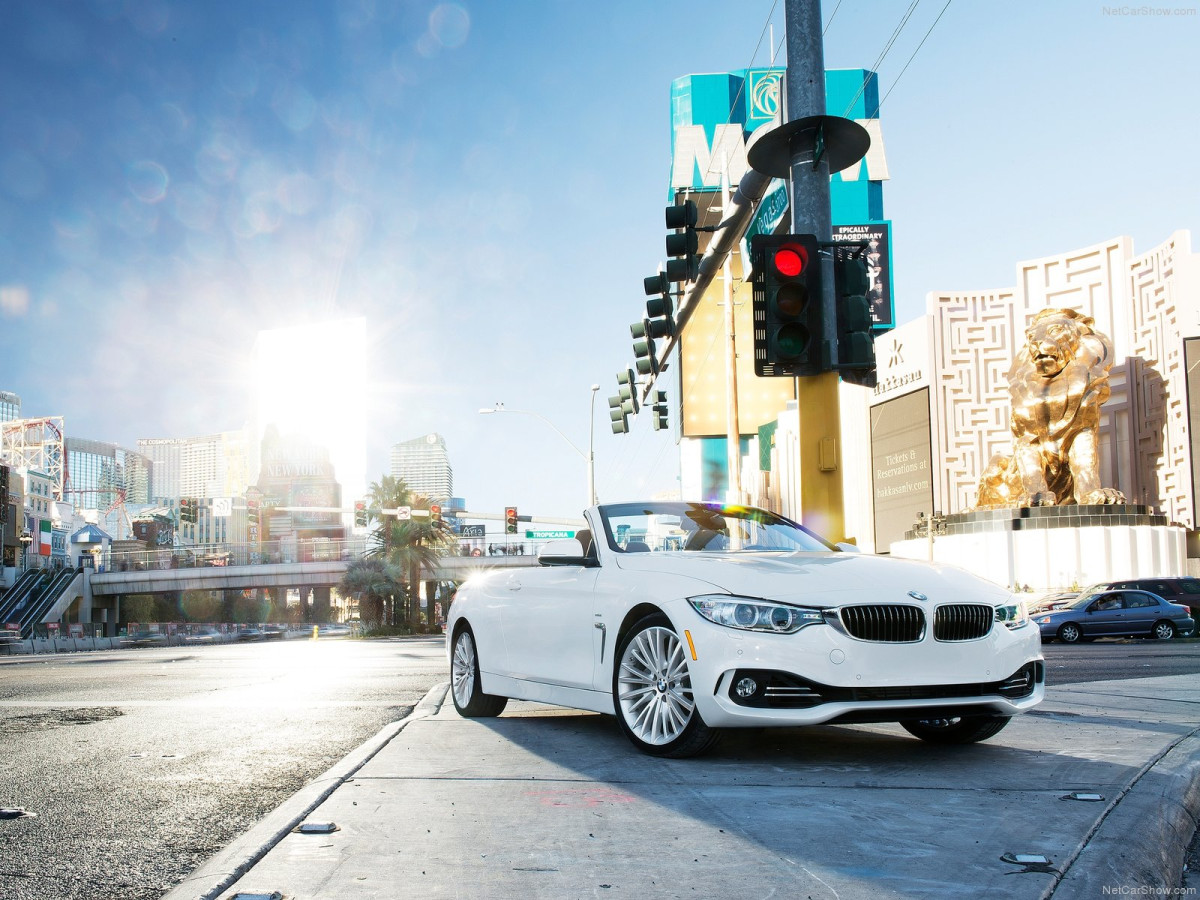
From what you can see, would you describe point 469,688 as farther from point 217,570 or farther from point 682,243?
point 217,570

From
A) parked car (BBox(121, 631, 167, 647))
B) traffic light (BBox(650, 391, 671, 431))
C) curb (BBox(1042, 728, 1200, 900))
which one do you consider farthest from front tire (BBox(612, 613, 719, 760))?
parked car (BBox(121, 631, 167, 647))

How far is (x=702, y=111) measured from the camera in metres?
92.8

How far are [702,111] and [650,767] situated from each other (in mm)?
93514

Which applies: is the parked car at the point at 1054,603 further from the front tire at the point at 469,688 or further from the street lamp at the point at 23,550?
the street lamp at the point at 23,550

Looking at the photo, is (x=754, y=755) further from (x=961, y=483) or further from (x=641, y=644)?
(x=961, y=483)

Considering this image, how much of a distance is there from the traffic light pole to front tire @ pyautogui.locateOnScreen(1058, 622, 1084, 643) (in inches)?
709

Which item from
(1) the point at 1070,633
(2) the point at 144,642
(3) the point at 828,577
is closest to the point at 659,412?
(1) the point at 1070,633

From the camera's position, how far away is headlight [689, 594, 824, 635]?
4.88 metres

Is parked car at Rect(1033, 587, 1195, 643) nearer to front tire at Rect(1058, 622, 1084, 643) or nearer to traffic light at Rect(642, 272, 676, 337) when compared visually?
front tire at Rect(1058, 622, 1084, 643)

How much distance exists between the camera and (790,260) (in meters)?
7.60

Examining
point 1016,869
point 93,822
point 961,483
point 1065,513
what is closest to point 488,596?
point 93,822

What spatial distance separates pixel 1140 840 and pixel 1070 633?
22.3 metres

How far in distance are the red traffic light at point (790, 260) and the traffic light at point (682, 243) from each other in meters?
3.25

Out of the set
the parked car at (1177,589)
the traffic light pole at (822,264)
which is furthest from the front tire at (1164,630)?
the traffic light pole at (822,264)
